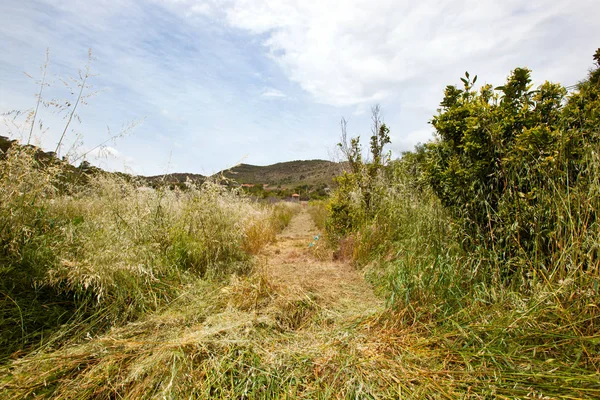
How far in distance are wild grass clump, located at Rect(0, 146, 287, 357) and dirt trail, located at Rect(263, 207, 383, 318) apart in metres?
0.86

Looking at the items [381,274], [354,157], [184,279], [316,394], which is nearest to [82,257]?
[184,279]

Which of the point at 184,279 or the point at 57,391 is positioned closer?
the point at 57,391

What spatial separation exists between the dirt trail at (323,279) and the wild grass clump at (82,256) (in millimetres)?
857

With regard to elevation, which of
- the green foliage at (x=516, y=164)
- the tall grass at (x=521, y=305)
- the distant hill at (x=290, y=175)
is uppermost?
the distant hill at (x=290, y=175)

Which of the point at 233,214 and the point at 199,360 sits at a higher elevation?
the point at 233,214

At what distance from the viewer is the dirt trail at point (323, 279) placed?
2781 millimetres

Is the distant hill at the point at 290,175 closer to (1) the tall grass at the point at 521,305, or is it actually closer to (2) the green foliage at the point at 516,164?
(2) the green foliage at the point at 516,164

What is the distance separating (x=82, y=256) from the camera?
8.10 feet

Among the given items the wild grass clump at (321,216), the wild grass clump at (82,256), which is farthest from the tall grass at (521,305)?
the wild grass clump at (321,216)

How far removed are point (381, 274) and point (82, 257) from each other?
325 cm

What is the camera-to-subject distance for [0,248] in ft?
6.91

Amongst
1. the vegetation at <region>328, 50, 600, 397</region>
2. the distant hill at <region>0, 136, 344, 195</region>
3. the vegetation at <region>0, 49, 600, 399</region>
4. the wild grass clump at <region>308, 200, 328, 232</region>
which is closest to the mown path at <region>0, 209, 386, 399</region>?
the vegetation at <region>0, 49, 600, 399</region>

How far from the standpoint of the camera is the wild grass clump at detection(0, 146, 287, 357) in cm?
210

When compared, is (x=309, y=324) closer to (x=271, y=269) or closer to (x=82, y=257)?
(x=271, y=269)
